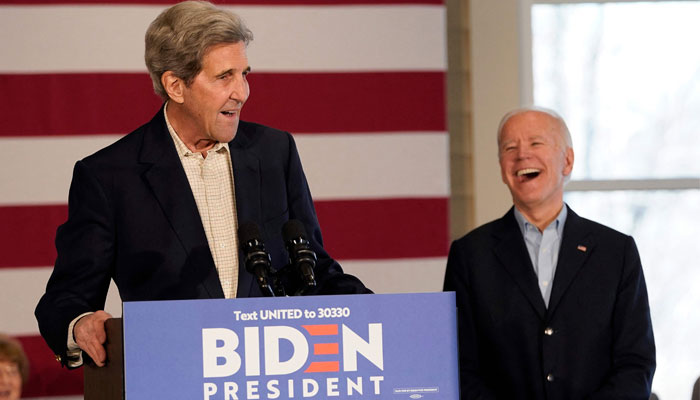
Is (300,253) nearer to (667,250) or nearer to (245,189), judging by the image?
(245,189)

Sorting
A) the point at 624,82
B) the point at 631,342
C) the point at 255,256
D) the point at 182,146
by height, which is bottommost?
the point at 631,342

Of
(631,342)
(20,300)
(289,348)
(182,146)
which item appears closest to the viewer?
(289,348)

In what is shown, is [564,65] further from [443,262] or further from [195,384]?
[195,384]

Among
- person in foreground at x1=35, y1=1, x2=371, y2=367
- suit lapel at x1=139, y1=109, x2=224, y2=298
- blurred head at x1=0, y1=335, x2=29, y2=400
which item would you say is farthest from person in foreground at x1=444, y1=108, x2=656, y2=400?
blurred head at x1=0, y1=335, x2=29, y2=400

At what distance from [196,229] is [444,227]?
1.78 m

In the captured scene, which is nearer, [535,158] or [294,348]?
[294,348]

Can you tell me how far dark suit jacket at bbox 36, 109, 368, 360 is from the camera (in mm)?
2180

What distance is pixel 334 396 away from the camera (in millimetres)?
1729

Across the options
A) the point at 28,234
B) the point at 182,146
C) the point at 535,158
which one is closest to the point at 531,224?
the point at 535,158

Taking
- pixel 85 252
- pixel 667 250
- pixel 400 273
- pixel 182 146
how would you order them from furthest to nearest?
pixel 667 250, pixel 400 273, pixel 182 146, pixel 85 252

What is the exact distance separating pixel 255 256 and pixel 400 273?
2.05m

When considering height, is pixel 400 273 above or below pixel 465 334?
above

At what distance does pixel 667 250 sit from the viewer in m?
4.21

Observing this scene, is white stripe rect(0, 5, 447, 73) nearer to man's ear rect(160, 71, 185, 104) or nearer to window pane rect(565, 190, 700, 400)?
window pane rect(565, 190, 700, 400)
